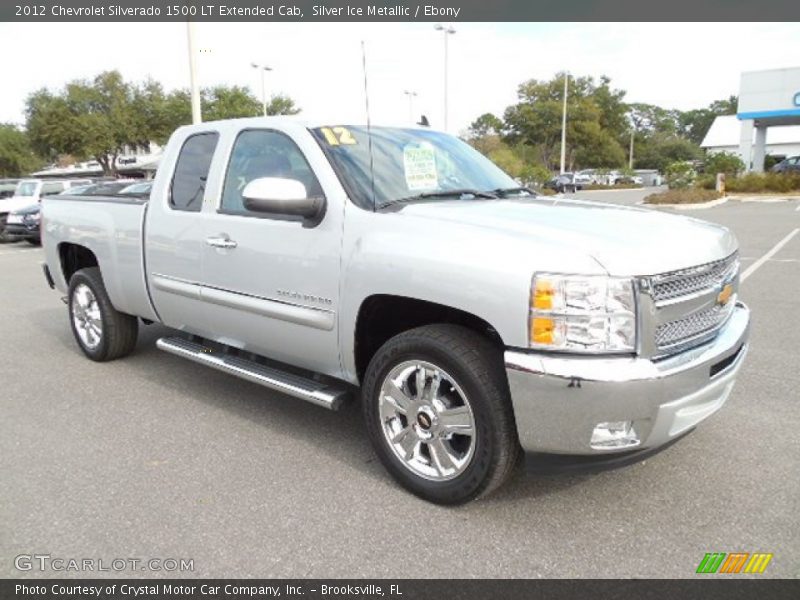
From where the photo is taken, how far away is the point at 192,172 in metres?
4.50

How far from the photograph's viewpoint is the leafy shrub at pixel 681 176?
2945 centimetres

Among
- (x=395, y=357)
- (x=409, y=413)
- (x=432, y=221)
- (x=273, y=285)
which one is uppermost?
(x=432, y=221)

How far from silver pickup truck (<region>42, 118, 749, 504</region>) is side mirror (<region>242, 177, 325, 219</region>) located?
0.01 meters

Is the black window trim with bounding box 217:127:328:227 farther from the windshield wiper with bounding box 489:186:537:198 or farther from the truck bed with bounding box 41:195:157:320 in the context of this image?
the windshield wiper with bounding box 489:186:537:198

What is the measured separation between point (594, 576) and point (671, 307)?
3.80 ft

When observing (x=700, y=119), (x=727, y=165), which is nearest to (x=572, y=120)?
(x=727, y=165)

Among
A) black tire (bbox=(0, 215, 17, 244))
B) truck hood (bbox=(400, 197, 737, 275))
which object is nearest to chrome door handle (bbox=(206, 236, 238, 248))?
truck hood (bbox=(400, 197, 737, 275))

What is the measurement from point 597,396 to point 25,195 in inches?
756

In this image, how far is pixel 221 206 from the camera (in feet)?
13.6

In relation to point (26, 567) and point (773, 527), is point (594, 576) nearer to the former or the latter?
point (773, 527)

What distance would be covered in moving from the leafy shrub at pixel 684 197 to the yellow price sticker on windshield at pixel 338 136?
24.6m

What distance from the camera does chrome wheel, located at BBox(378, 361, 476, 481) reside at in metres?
3.06
